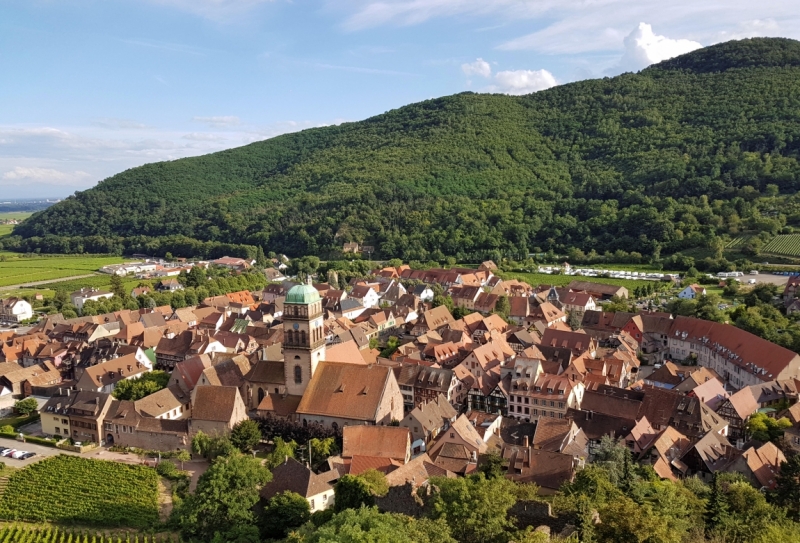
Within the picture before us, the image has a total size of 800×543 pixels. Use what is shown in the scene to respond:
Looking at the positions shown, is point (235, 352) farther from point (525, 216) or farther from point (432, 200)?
point (432, 200)

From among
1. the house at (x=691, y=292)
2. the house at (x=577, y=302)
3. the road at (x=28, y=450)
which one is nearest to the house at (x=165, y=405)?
the road at (x=28, y=450)

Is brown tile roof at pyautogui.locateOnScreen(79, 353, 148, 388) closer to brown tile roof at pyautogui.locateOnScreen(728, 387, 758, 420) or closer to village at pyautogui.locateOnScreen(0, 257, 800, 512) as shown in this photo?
village at pyautogui.locateOnScreen(0, 257, 800, 512)

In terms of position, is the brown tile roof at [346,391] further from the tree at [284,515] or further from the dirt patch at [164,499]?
the tree at [284,515]

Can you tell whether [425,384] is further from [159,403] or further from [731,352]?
[731,352]

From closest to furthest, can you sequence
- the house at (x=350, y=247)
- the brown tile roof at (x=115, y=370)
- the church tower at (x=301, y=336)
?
1. the church tower at (x=301, y=336)
2. the brown tile roof at (x=115, y=370)
3. the house at (x=350, y=247)

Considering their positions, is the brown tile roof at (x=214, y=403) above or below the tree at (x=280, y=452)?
above

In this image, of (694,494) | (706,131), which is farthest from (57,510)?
(706,131)

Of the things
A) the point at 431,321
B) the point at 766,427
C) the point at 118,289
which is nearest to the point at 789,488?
the point at 766,427
